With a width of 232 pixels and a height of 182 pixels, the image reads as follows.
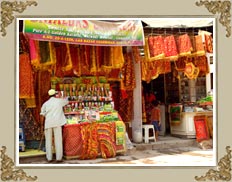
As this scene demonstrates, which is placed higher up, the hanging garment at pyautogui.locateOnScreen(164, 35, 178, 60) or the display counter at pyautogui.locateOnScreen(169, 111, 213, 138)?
the hanging garment at pyautogui.locateOnScreen(164, 35, 178, 60)

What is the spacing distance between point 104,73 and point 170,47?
1802mm

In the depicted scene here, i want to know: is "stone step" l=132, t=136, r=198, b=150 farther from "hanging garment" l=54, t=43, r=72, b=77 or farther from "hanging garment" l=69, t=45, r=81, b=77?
"hanging garment" l=54, t=43, r=72, b=77

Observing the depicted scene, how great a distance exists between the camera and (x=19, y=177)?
214 inches

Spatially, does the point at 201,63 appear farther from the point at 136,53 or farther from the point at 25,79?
the point at 25,79

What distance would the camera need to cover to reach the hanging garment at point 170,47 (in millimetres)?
8570

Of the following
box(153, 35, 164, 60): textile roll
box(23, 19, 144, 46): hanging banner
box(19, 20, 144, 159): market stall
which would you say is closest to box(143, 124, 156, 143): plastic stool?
box(19, 20, 144, 159): market stall

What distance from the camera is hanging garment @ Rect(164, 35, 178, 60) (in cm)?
857

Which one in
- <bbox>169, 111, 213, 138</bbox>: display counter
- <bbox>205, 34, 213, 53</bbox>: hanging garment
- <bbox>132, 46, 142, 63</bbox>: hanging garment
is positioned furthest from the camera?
<bbox>169, 111, 213, 138</bbox>: display counter

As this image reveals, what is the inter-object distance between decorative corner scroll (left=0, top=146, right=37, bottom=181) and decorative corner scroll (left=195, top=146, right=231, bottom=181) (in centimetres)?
264

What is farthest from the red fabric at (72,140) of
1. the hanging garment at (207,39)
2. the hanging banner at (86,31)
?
the hanging garment at (207,39)

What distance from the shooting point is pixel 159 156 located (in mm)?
8312

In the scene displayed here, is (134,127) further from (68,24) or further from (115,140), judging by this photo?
(68,24)

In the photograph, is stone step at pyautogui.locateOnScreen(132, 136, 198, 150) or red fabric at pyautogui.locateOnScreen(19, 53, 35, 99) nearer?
red fabric at pyautogui.locateOnScreen(19, 53, 35, 99)

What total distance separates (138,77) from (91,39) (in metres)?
2.62
